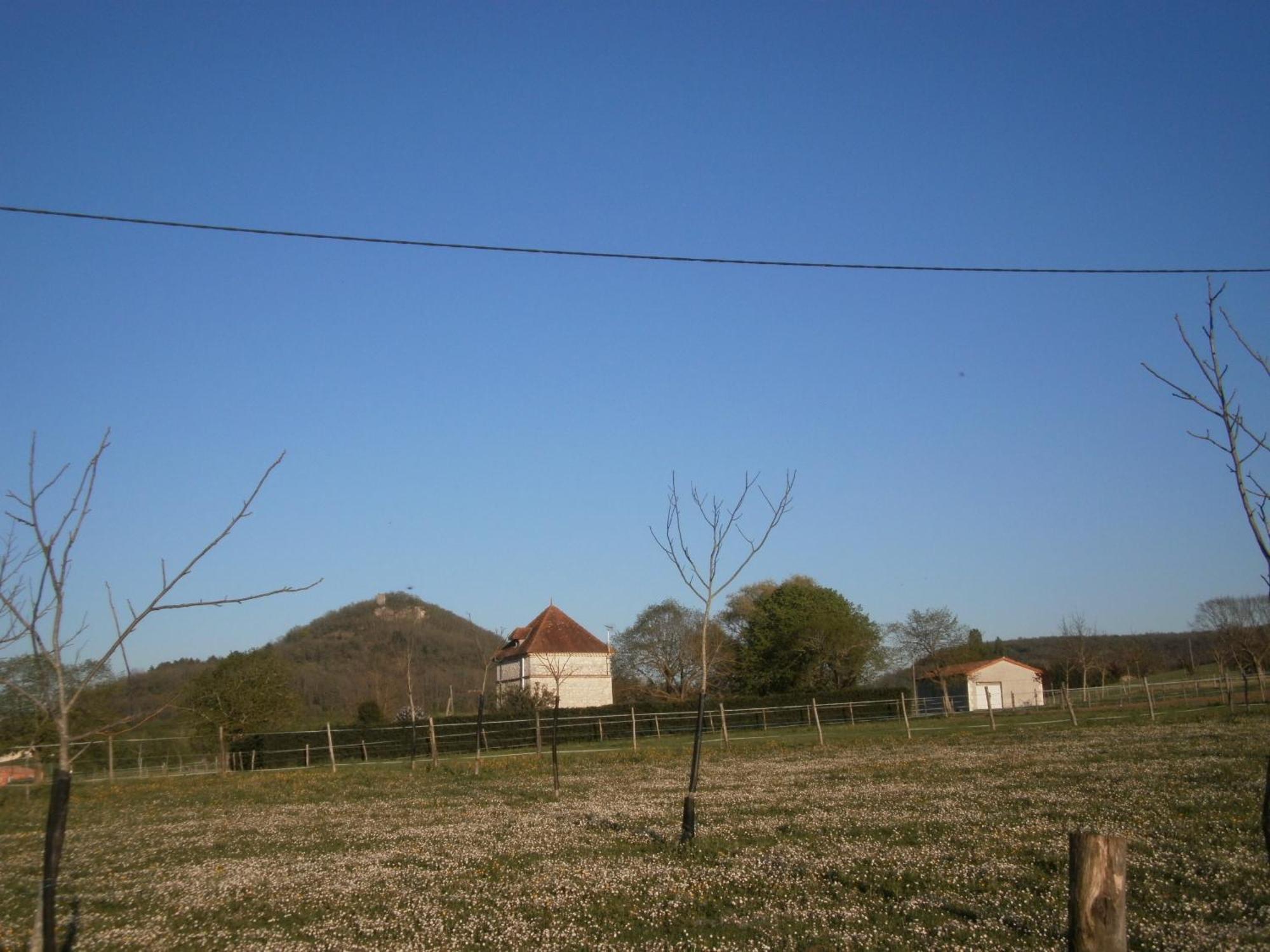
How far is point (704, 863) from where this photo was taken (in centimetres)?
1145

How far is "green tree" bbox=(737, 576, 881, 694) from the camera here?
7319cm

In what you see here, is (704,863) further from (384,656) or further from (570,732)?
(384,656)

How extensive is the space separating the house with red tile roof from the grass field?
4767 cm

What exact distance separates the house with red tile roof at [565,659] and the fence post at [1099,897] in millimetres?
63493

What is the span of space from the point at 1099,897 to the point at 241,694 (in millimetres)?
43601

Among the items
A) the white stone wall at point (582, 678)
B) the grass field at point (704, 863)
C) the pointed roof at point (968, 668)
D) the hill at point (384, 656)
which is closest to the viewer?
the grass field at point (704, 863)

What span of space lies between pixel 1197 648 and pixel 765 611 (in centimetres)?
6896

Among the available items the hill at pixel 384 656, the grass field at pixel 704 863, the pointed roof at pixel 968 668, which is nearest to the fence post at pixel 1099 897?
the grass field at pixel 704 863

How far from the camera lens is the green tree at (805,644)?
73188 mm

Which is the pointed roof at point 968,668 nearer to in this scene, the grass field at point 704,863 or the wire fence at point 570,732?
the wire fence at point 570,732

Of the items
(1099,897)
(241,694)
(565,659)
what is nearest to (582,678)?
(565,659)

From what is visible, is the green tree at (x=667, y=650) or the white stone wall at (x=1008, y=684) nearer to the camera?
the white stone wall at (x=1008, y=684)

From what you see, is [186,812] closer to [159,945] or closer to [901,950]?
[159,945]

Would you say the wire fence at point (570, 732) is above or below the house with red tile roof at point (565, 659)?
below
